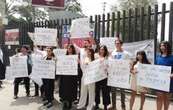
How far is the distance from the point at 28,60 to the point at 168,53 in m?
5.52

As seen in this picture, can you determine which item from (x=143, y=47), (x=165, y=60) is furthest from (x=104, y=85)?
(x=143, y=47)

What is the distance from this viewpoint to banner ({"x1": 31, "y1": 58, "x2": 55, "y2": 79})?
1166 cm

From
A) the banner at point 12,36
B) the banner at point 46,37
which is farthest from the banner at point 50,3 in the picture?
the banner at point 46,37

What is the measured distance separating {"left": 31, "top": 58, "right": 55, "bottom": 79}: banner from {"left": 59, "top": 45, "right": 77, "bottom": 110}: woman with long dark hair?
59 centimetres

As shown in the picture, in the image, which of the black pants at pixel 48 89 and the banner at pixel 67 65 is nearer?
the banner at pixel 67 65

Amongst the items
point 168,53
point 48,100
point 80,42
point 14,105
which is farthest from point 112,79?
point 80,42

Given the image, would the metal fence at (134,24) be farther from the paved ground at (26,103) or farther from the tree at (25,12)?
the tree at (25,12)

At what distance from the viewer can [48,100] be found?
11750 mm

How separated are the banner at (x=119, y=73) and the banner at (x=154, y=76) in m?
0.39

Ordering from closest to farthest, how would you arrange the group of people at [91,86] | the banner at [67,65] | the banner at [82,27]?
1. the group of people at [91,86]
2. the banner at [67,65]
3. the banner at [82,27]

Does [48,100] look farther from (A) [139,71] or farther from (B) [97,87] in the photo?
(A) [139,71]

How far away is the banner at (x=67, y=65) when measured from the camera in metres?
10.9

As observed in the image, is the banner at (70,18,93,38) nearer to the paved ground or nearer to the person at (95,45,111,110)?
the paved ground

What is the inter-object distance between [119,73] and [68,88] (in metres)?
1.73
